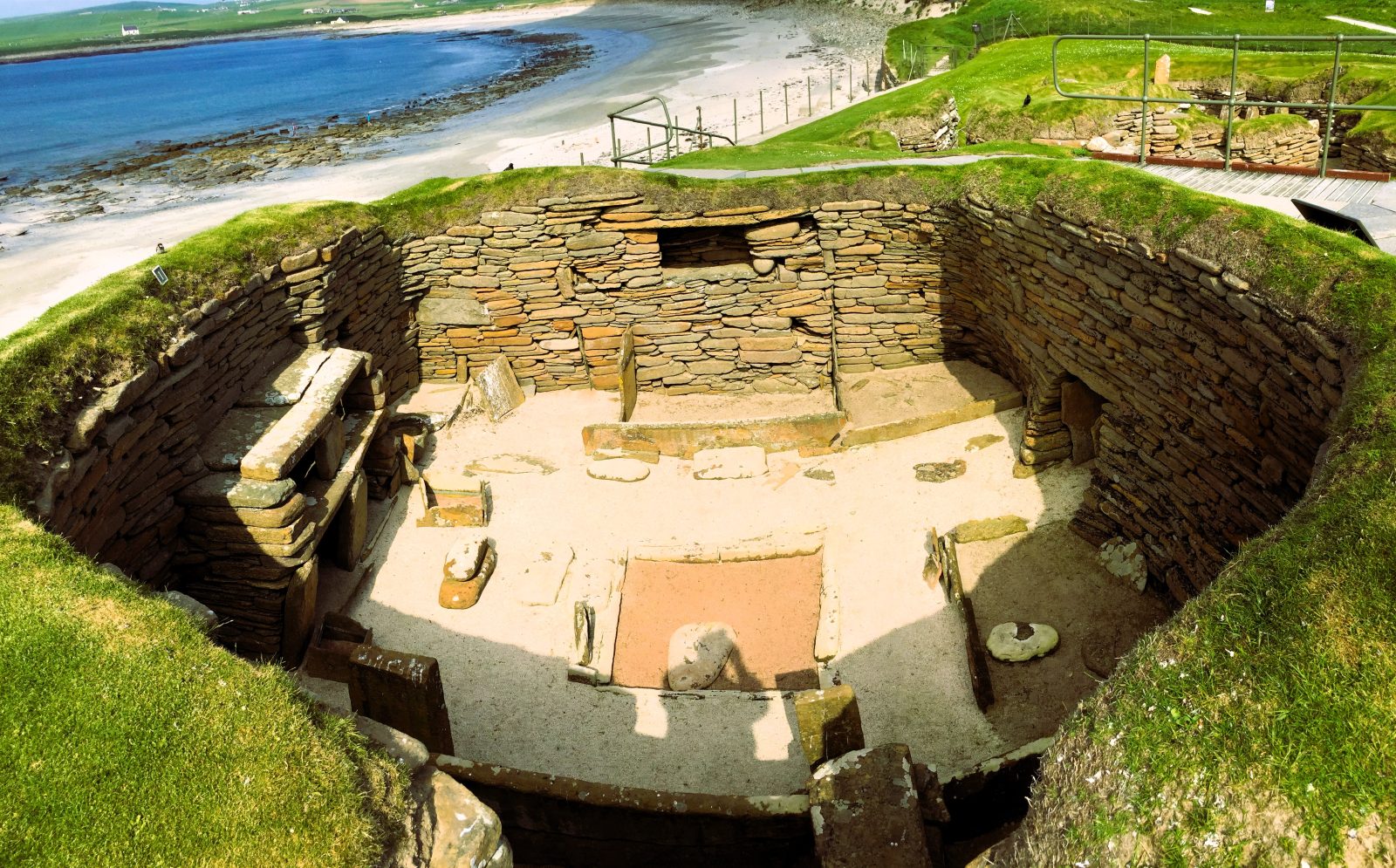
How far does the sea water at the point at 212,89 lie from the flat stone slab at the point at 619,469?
3890 centimetres

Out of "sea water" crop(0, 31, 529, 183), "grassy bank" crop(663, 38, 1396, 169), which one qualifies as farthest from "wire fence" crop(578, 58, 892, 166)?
"sea water" crop(0, 31, 529, 183)

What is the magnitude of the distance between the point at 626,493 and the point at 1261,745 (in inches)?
331

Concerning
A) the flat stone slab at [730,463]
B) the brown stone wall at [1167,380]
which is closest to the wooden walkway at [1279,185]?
the brown stone wall at [1167,380]

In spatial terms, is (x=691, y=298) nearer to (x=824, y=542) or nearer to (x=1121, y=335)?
(x=824, y=542)

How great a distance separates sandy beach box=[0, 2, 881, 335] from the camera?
2269cm

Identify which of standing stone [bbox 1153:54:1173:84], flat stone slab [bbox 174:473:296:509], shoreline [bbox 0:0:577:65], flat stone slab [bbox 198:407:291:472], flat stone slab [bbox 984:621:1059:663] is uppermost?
shoreline [bbox 0:0:577:65]

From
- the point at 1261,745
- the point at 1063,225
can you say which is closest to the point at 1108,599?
the point at 1063,225

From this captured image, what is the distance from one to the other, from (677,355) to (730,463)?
3061 mm

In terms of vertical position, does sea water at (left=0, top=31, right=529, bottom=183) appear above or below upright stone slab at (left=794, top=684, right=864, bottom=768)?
above

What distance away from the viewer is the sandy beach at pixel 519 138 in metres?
22.7

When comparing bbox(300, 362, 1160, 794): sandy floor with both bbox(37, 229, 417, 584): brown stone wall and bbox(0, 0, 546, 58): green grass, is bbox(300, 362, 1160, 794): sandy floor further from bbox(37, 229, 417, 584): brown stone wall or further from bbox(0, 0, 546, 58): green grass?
bbox(0, 0, 546, 58): green grass

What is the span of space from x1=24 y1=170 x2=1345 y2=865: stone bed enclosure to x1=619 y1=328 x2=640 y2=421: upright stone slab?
28 centimetres

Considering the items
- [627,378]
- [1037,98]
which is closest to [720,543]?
[627,378]

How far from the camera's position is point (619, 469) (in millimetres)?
12250
